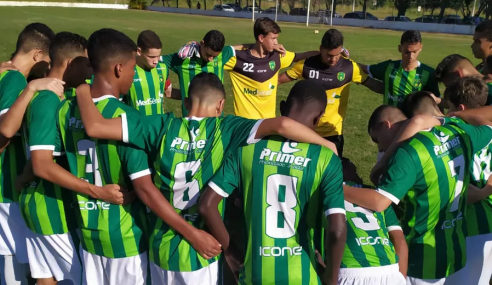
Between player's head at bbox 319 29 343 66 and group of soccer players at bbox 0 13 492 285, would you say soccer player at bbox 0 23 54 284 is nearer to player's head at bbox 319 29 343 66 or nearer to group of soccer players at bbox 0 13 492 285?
group of soccer players at bbox 0 13 492 285

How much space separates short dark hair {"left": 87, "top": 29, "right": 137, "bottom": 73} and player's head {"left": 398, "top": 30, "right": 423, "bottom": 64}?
369cm

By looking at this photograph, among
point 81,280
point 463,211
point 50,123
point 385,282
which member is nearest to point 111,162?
point 50,123

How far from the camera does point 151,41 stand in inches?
204

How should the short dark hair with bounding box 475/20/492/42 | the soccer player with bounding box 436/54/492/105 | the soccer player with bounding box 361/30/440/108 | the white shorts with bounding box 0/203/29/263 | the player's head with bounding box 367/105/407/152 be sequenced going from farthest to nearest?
the soccer player with bounding box 361/30/440/108, the short dark hair with bounding box 475/20/492/42, the soccer player with bounding box 436/54/492/105, the white shorts with bounding box 0/203/29/263, the player's head with bounding box 367/105/407/152

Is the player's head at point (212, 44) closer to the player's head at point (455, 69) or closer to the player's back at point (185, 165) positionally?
the player's head at point (455, 69)

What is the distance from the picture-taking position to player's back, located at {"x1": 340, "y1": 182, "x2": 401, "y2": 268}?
9.07ft

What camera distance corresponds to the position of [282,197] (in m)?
2.58

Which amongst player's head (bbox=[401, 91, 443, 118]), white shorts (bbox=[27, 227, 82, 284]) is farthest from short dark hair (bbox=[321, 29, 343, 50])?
white shorts (bbox=[27, 227, 82, 284])

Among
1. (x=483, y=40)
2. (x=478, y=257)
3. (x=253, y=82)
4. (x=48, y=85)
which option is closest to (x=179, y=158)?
(x=48, y=85)

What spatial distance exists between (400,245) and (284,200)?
2.97 ft

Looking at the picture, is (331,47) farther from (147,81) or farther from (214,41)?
(147,81)

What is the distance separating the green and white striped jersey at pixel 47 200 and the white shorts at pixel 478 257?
2.98 m

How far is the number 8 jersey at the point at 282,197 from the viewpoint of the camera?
253cm

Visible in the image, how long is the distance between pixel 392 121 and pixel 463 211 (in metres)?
0.81
